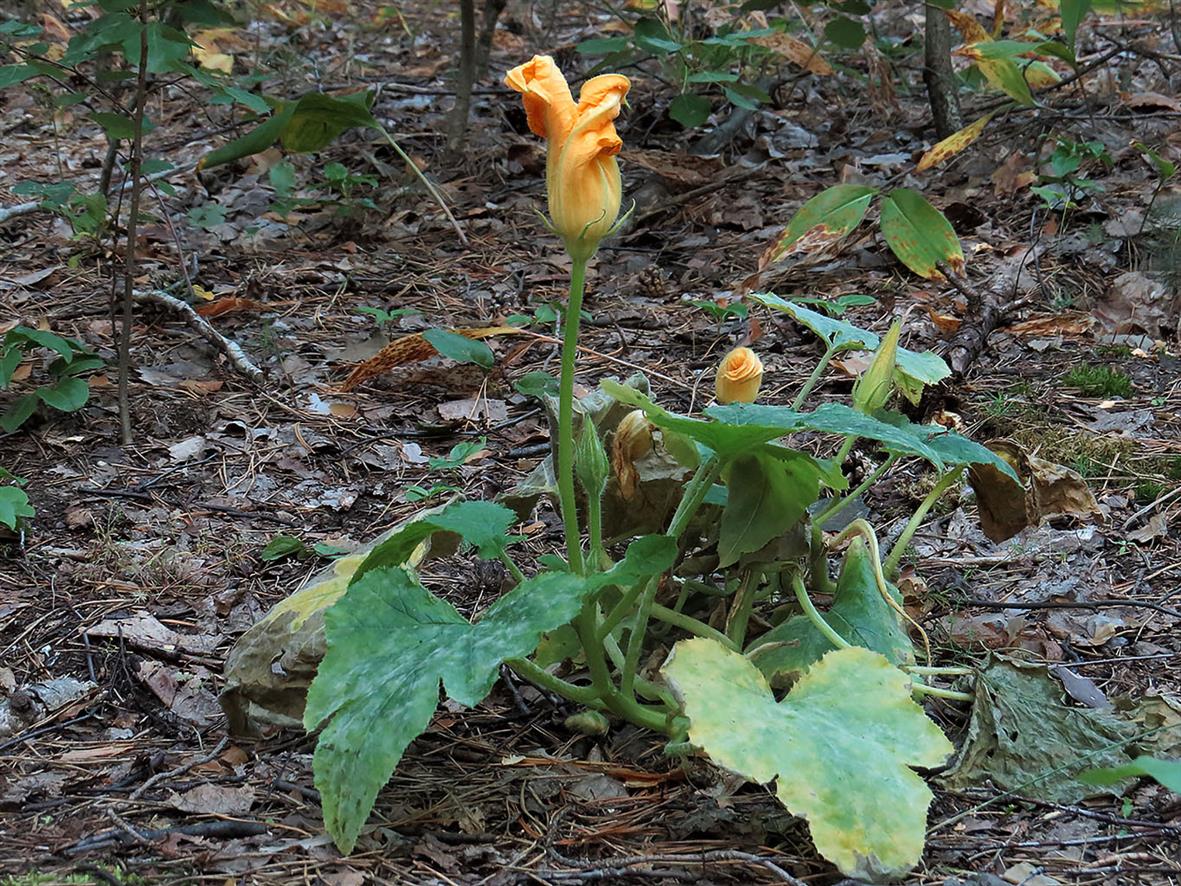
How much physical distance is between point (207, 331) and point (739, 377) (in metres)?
1.88

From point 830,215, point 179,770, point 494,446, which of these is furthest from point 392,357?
point 179,770

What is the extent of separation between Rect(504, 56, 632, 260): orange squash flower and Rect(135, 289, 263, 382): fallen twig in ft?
5.82

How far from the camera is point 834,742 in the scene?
128cm

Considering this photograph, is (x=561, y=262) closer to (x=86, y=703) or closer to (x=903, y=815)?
(x=86, y=703)

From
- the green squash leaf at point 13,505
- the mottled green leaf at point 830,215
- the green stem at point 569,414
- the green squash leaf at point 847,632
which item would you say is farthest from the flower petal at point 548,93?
the mottled green leaf at point 830,215

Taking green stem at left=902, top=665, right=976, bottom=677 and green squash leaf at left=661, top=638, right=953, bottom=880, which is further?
green stem at left=902, top=665, right=976, bottom=677

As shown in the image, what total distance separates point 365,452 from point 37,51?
1311 millimetres

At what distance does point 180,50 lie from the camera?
8.18ft

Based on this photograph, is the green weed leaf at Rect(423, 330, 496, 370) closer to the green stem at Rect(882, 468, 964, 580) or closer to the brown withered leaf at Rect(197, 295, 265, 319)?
the brown withered leaf at Rect(197, 295, 265, 319)

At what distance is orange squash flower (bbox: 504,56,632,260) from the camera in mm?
1343

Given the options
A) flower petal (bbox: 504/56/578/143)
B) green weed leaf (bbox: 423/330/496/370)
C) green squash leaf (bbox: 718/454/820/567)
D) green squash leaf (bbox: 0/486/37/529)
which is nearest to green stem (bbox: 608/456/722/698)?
green squash leaf (bbox: 718/454/820/567)

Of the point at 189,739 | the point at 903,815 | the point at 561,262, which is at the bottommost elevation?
the point at 561,262

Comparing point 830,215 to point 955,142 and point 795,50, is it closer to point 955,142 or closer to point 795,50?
point 955,142

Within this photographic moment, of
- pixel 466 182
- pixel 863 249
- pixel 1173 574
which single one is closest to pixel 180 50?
pixel 466 182
